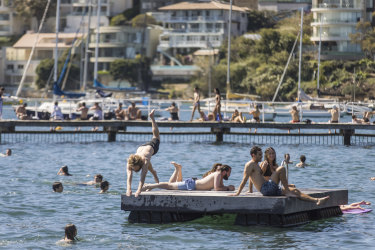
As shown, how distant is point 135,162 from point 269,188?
3084 mm

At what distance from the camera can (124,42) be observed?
138 meters

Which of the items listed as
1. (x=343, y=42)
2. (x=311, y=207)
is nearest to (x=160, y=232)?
(x=311, y=207)

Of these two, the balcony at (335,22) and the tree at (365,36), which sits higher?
the balcony at (335,22)

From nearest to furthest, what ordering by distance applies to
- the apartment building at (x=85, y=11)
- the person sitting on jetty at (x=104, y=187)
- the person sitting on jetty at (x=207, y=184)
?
the person sitting on jetty at (x=207, y=184), the person sitting on jetty at (x=104, y=187), the apartment building at (x=85, y=11)

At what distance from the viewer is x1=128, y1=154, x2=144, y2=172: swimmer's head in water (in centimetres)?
2056

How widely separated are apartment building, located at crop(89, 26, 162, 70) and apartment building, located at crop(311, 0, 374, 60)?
3462 centimetres

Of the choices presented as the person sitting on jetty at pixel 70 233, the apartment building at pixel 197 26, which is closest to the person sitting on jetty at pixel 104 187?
the person sitting on jetty at pixel 70 233

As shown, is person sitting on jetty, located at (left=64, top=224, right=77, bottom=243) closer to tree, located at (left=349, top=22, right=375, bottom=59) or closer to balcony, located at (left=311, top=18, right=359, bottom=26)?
tree, located at (left=349, top=22, right=375, bottom=59)

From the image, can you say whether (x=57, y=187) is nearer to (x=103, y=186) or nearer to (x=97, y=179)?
(x=103, y=186)

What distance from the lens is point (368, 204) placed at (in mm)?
25578

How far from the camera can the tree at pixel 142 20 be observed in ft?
456

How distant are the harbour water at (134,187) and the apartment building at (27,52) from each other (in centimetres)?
9880

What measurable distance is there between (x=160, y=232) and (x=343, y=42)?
3528 inches

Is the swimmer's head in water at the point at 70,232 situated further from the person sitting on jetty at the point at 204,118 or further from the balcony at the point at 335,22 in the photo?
the balcony at the point at 335,22
